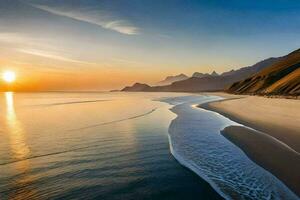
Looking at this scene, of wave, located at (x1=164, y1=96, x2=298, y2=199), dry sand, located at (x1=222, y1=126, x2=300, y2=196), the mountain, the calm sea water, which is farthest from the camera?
the mountain

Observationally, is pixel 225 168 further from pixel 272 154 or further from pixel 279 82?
pixel 279 82

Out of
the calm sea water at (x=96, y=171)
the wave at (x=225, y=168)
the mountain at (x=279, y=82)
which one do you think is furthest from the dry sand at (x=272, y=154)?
the mountain at (x=279, y=82)

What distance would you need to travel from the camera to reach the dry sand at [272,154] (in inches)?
442

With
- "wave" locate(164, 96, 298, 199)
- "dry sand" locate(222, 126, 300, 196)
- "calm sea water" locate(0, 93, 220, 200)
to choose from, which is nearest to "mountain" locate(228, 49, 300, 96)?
"dry sand" locate(222, 126, 300, 196)

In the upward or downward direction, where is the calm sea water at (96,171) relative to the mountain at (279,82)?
downward

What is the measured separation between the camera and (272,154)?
14.8m

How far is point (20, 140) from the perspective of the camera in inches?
856

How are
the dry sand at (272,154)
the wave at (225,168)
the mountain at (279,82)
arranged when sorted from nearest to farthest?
the wave at (225,168) < the dry sand at (272,154) < the mountain at (279,82)

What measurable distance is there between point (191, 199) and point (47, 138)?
51.1ft

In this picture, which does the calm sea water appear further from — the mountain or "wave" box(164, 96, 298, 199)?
the mountain

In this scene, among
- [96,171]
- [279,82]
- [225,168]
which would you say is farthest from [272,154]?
[279,82]

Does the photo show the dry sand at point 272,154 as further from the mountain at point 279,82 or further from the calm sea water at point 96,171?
the mountain at point 279,82

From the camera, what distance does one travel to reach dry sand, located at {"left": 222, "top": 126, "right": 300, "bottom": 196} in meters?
11.2

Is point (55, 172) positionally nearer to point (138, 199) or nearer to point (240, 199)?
point (138, 199)
